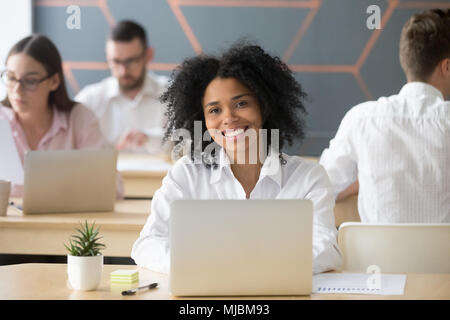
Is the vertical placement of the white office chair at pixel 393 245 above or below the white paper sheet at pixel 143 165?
below

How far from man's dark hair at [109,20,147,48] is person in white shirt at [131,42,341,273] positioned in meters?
3.03

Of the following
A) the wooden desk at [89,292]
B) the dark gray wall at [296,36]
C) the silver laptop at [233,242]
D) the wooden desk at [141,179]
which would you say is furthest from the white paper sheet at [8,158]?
the dark gray wall at [296,36]

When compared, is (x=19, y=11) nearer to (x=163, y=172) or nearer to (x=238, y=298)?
(x=163, y=172)

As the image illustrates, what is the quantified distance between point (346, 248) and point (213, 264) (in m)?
0.66

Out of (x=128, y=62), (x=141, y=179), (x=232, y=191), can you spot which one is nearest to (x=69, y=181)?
(x=232, y=191)

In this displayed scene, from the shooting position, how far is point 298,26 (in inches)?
236

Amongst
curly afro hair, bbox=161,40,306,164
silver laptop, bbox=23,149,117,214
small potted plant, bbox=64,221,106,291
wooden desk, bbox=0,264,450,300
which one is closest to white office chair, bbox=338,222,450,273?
wooden desk, bbox=0,264,450,300

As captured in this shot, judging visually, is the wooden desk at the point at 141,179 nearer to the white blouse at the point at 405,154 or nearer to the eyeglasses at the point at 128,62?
Answer: the eyeglasses at the point at 128,62

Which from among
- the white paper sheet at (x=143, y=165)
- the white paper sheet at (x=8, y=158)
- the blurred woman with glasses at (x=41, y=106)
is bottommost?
the white paper sheet at (x=8, y=158)

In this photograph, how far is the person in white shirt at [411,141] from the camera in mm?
2906

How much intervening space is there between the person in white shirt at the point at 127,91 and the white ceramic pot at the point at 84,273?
3453 mm

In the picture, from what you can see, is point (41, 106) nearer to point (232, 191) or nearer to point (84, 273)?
point (232, 191)
